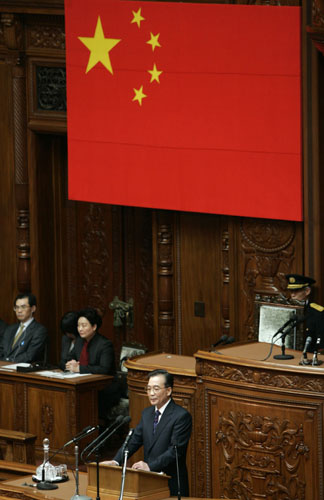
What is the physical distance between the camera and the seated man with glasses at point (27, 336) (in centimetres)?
1049

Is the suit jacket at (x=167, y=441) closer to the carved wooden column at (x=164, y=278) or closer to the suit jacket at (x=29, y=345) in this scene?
the suit jacket at (x=29, y=345)

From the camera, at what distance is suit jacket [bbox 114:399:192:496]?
7.27 m

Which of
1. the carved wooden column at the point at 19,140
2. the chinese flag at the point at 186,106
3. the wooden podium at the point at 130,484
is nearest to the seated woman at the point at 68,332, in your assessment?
the chinese flag at the point at 186,106

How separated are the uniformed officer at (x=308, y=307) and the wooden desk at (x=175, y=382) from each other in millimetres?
872

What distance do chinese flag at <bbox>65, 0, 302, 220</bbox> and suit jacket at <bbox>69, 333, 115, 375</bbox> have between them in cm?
128

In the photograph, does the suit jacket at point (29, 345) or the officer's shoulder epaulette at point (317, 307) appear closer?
the officer's shoulder epaulette at point (317, 307)

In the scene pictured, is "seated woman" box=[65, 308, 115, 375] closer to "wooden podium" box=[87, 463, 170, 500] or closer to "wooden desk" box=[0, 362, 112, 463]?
"wooden desk" box=[0, 362, 112, 463]

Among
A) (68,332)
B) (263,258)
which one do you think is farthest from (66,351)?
(263,258)

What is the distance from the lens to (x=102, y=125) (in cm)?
1068

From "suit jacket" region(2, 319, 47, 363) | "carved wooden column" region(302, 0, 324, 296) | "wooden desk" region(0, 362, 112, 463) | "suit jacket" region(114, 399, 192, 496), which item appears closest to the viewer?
"suit jacket" region(114, 399, 192, 496)

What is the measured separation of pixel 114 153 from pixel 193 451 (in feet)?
10.7

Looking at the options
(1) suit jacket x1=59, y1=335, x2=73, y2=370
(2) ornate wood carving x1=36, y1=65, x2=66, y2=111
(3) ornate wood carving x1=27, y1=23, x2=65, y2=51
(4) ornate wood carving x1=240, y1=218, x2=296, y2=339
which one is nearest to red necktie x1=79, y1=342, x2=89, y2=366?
(1) suit jacket x1=59, y1=335, x2=73, y2=370

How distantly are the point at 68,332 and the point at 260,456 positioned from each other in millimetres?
3072

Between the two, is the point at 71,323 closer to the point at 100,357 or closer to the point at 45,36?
the point at 100,357
